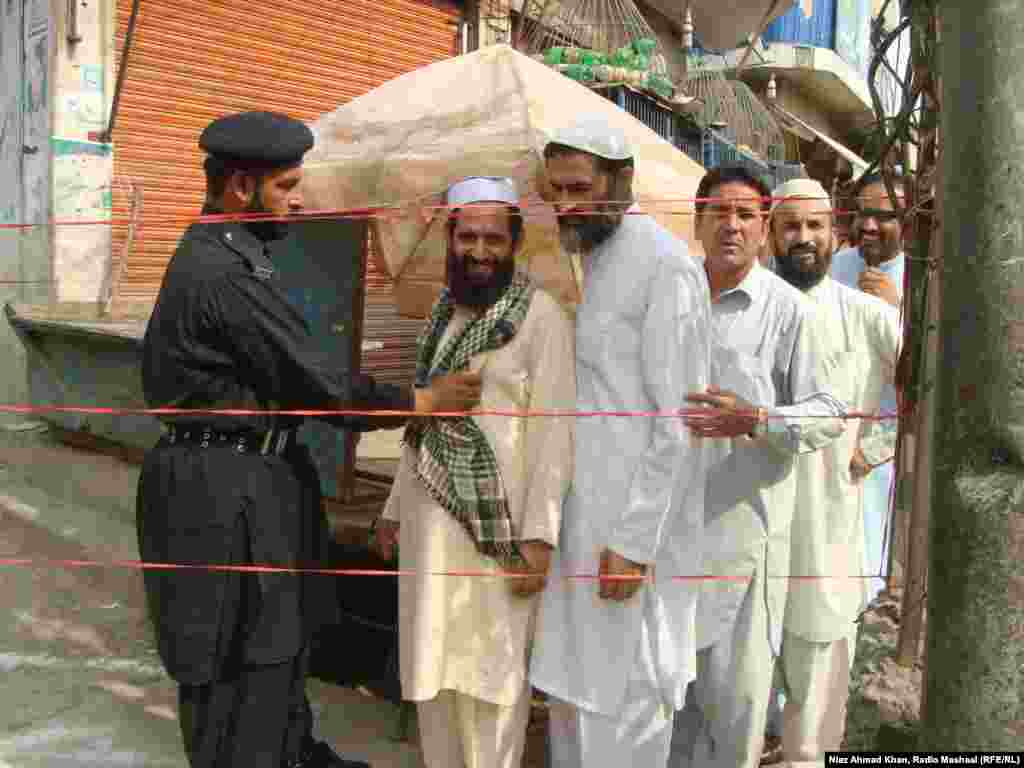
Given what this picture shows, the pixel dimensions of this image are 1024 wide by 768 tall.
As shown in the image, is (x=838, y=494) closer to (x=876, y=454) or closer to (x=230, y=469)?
(x=876, y=454)

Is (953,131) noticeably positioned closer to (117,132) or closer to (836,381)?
(836,381)

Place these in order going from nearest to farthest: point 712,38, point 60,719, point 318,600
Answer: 1. point 318,600
2. point 60,719
3. point 712,38

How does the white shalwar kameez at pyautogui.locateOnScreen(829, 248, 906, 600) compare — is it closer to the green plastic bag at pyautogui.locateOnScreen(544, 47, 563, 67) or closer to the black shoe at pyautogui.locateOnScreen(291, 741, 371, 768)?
the black shoe at pyautogui.locateOnScreen(291, 741, 371, 768)

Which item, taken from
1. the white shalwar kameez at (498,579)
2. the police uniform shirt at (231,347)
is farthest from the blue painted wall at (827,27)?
the police uniform shirt at (231,347)

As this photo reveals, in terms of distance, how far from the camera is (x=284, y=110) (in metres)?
7.86

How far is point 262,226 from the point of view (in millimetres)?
2523

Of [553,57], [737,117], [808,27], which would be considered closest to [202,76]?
[553,57]

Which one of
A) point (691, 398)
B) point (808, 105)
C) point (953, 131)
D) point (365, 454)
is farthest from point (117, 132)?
point (808, 105)

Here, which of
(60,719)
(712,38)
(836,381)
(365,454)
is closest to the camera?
(836,381)

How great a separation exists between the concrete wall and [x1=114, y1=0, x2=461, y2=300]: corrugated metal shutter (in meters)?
0.47

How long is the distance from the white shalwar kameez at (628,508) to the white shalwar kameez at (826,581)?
2.09ft

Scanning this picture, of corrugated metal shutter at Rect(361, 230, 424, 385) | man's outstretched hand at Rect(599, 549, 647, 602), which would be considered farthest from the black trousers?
corrugated metal shutter at Rect(361, 230, 424, 385)

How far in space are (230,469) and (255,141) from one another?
2.61 feet

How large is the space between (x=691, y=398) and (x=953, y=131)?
952mm
